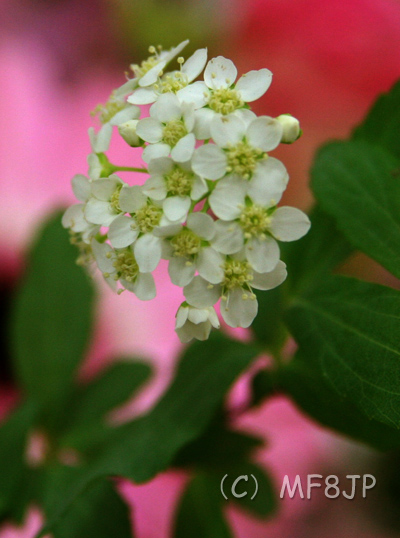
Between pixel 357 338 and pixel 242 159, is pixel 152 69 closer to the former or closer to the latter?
pixel 242 159

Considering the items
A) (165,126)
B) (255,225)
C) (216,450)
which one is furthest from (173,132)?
(216,450)

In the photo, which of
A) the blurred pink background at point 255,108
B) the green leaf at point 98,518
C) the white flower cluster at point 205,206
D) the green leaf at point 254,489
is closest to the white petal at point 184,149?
the white flower cluster at point 205,206

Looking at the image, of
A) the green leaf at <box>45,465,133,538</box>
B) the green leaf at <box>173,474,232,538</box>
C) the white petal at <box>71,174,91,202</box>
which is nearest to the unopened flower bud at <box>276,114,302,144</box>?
the white petal at <box>71,174,91,202</box>

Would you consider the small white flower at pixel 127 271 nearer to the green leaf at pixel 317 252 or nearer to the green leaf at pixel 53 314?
the green leaf at pixel 317 252

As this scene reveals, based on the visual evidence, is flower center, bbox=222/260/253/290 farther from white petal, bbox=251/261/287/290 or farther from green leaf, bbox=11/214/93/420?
green leaf, bbox=11/214/93/420

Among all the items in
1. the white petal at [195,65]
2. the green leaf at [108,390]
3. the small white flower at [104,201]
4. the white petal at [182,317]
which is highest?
the white petal at [195,65]

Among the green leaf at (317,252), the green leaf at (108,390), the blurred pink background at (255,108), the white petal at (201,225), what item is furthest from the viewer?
the blurred pink background at (255,108)
